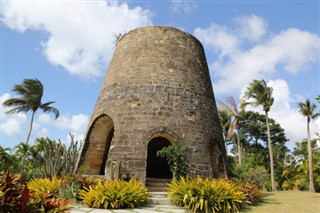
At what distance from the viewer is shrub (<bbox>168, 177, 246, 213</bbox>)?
7.08 metres

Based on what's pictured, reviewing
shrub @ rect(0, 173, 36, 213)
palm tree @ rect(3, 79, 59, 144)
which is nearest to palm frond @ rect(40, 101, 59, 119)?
palm tree @ rect(3, 79, 59, 144)

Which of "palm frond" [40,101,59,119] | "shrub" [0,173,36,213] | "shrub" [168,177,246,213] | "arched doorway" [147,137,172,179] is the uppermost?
"palm frond" [40,101,59,119]

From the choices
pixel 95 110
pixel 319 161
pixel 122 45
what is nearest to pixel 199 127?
pixel 95 110

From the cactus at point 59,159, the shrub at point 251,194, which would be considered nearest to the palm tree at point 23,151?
the cactus at point 59,159

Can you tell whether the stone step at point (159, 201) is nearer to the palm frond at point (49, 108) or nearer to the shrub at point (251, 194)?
the shrub at point (251, 194)

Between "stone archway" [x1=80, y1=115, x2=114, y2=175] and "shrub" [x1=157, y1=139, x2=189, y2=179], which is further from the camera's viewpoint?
"stone archway" [x1=80, y1=115, x2=114, y2=175]

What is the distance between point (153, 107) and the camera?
10.8 metres

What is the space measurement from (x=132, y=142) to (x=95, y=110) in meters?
3.20

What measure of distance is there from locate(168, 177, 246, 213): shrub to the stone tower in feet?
7.92

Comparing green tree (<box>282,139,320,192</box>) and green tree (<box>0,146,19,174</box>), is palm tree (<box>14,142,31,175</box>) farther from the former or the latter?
green tree (<box>282,139,320,192</box>)

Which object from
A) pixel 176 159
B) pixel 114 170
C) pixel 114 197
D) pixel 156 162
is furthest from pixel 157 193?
pixel 156 162

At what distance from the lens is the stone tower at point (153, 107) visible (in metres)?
10.4

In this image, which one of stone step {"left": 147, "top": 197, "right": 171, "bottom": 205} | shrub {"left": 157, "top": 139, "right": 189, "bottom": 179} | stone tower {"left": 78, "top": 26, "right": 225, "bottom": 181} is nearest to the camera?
stone step {"left": 147, "top": 197, "right": 171, "bottom": 205}

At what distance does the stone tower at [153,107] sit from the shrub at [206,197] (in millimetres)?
2414
